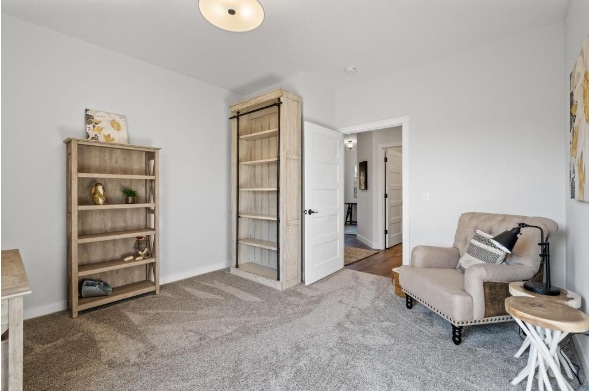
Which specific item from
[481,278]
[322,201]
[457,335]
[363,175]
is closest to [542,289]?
[481,278]

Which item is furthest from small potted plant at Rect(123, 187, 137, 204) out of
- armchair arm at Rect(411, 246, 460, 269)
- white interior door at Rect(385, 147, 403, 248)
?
white interior door at Rect(385, 147, 403, 248)

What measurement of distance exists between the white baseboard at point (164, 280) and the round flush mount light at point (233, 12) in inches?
113

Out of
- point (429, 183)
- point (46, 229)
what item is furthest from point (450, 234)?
point (46, 229)

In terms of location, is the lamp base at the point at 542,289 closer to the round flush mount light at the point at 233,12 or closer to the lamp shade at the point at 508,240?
the lamp shade at the point at 508,240

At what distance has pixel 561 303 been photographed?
5.82 feet

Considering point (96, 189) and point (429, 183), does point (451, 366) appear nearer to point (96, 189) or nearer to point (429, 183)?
point (429, 183)

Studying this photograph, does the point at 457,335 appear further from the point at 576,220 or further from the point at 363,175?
the point at 363,175

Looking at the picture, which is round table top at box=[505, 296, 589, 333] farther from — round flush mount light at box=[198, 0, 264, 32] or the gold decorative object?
the gold decorative object

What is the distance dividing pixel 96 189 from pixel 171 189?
85 centimetres

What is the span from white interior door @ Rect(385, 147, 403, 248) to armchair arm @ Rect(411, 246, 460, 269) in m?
2.77

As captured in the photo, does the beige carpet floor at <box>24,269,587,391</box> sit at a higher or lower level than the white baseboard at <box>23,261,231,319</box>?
lower

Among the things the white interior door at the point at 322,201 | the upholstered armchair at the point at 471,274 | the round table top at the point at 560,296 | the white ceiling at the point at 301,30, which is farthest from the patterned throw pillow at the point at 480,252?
the white ceiling at the point at 301,30

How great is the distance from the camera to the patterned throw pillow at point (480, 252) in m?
2.47

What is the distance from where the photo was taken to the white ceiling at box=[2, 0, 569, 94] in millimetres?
2502
